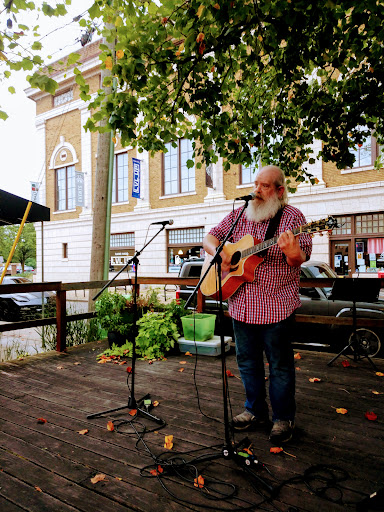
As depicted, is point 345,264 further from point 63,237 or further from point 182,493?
point 63,237

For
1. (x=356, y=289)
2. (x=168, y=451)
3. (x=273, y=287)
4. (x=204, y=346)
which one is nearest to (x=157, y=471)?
(x=168, y=451)

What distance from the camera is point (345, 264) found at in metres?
14.0

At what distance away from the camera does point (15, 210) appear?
634 cm

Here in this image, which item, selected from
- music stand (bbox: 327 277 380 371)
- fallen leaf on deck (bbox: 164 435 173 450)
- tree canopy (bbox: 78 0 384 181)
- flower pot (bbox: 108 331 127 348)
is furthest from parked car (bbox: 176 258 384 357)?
fallen leaf on deck (bbox: 164 435 173 450)

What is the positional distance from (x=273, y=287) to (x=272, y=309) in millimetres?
171

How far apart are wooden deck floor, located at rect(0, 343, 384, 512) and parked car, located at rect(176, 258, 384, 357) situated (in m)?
1.40

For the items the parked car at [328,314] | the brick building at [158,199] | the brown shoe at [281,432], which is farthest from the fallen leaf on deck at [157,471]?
the brick building at [158,199]

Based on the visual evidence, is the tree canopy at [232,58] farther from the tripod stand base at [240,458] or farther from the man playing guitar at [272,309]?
the tripod stand base at [240,458]

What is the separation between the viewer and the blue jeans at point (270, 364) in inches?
103

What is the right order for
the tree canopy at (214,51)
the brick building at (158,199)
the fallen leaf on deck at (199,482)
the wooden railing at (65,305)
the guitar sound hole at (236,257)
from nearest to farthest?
the fallen leaf on deck at (199,482), the guitar sound hole at (236,257), the tree canopy at (214,51), the wooden railing at (65,305), the brick building at (158,199)

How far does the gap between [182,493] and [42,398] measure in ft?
7.06

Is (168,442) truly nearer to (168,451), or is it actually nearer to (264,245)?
(168,451)

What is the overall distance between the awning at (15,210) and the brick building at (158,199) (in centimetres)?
507

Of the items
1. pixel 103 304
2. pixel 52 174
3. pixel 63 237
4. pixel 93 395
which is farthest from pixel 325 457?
pixel 52 174
